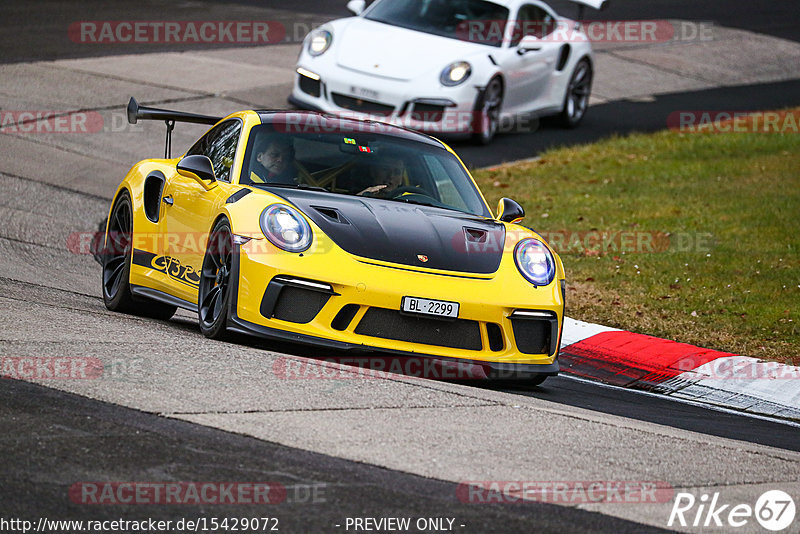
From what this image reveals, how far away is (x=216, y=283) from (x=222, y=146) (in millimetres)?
1403

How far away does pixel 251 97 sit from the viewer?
16531 millimetres

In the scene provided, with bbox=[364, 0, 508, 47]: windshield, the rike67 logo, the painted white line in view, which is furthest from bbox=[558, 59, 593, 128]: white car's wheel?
the rike67 logo

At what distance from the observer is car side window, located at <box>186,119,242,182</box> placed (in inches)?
321

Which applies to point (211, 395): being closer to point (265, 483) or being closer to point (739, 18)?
point (265, 483)

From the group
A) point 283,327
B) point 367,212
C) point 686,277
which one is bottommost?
point 686,277

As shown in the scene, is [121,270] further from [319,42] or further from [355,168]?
[319,42]

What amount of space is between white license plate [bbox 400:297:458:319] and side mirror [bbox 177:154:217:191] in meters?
1.68

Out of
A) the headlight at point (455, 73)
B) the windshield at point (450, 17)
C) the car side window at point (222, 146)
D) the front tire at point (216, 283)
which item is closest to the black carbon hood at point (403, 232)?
the front tire at point (216, 283)

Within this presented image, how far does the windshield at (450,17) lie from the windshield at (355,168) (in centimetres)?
798

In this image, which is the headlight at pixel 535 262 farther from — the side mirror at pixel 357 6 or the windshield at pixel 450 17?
the side mirror at pixel 357 6

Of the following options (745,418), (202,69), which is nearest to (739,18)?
(202,69)

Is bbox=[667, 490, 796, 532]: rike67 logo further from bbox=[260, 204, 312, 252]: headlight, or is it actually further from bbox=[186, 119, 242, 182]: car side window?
bbox=[186, 119, 242, 182]: car side window

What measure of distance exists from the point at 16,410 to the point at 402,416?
5.44 feet

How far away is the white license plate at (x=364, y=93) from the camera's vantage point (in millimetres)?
15070
